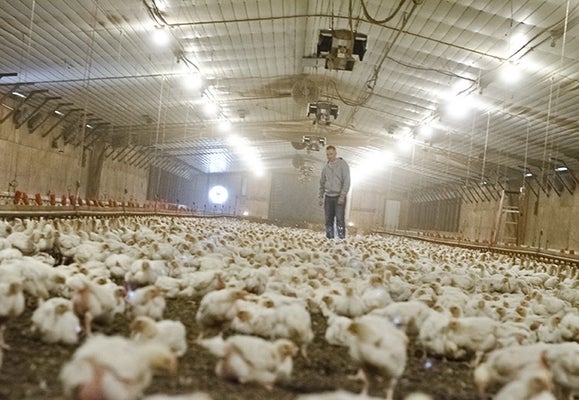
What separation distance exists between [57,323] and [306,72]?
48.0 ft

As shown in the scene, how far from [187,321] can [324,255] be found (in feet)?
13.4

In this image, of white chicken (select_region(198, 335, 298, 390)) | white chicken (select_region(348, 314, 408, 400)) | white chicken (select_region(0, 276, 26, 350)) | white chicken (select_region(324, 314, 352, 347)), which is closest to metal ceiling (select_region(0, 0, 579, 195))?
white chicken (select_region(324, 314, 352, 347))

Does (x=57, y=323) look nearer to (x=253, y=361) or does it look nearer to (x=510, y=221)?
(x=253, y=361)

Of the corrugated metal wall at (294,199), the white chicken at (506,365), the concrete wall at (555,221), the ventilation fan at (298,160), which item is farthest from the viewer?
the corrugated metal wall at (294,199)

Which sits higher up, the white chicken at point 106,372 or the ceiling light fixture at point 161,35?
the ceiling light fixture at point 161,35

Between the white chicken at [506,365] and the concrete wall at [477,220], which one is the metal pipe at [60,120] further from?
the concrete wall at [477,220]

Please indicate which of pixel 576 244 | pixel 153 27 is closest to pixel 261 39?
pixel 153 27

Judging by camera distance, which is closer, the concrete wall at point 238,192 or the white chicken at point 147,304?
the white chicken at point 147,304

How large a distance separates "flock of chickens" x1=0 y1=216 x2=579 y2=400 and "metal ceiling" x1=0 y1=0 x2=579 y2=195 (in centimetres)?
407

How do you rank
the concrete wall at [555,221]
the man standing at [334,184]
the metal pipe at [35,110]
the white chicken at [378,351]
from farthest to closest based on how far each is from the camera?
1. the concrete wall at [555,221]
2. the metal pipe at [35,110]
3. the man standing at [334,184]
4. the white chicken at [378,351]

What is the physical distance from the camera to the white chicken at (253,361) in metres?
2.64

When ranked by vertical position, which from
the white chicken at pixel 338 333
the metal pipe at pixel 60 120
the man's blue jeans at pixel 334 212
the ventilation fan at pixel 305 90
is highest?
the ventilation fan at pixel 305 90

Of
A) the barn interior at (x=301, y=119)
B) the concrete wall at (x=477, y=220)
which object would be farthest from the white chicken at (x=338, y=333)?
the concrete wall at (x=477, y=220)

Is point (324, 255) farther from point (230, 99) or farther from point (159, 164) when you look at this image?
point (159, 164)
